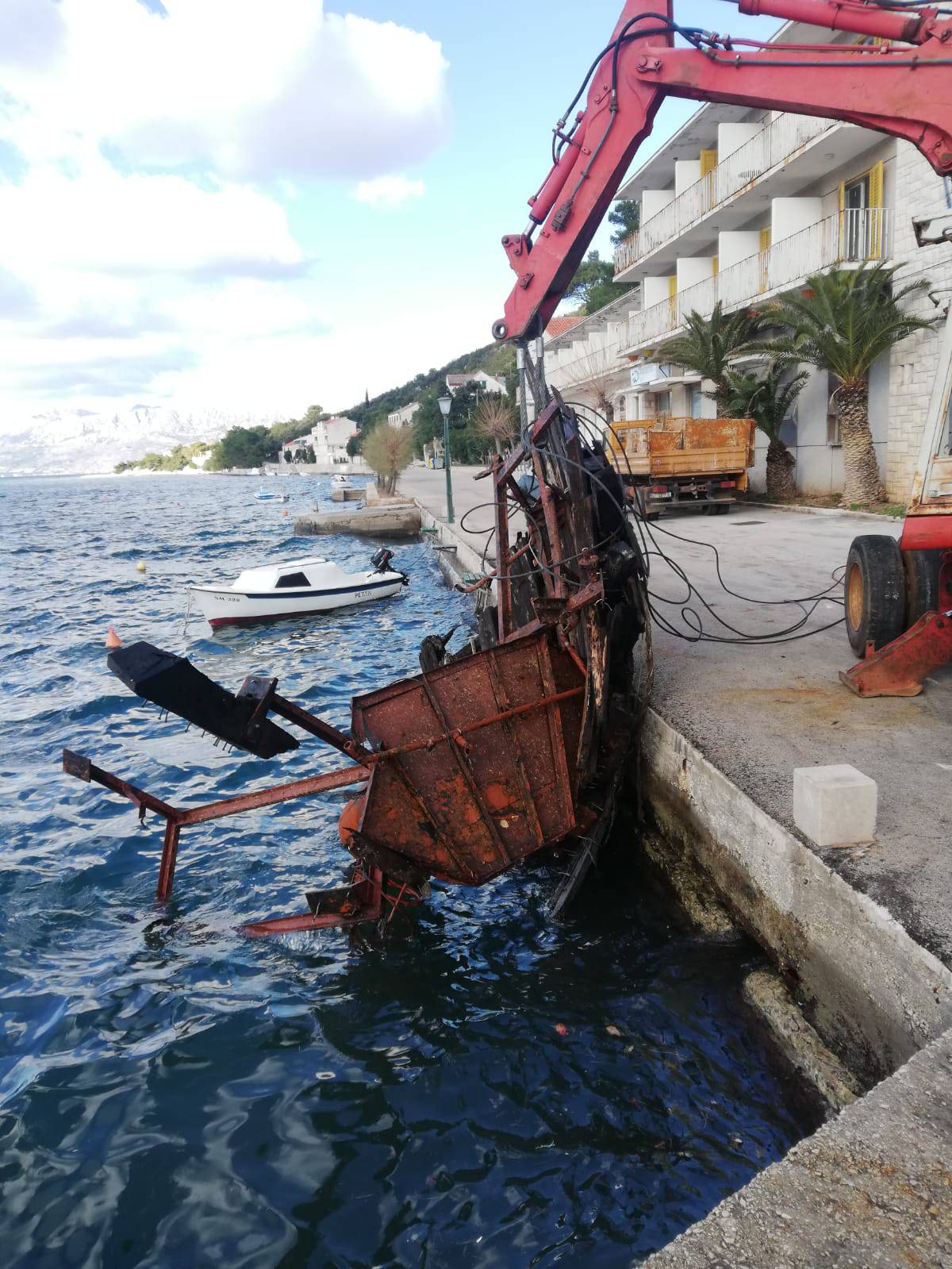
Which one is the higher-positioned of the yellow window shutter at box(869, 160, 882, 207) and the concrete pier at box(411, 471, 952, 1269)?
the yellow window shutter at box(869, 160, 882, 207)

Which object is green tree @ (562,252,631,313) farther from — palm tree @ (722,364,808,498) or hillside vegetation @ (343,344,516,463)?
palm tree @ (722,364,808,498)

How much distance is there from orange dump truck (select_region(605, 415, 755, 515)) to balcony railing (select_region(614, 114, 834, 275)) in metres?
6.73

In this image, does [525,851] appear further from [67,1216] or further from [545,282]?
[545,282]

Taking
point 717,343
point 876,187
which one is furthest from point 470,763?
point 717,343

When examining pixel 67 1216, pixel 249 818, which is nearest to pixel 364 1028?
pixel 67 1216

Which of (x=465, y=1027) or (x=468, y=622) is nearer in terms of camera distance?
(x=465, y=1027)

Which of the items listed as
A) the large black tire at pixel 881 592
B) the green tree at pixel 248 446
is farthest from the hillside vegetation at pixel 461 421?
the green tree at pixel 248 446

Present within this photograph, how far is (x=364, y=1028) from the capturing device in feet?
16.1

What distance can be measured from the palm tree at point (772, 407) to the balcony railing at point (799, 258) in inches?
91.3

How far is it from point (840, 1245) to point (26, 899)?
257 inches

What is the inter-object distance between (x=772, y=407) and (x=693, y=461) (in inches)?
125

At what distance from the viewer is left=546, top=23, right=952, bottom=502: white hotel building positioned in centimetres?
1764

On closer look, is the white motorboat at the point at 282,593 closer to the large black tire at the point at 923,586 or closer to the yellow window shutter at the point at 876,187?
the large black tire at the point at 923,586

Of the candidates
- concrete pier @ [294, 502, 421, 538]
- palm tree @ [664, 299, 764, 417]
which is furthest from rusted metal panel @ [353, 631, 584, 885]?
concrete pier @ [294, 502, 421, 538]
